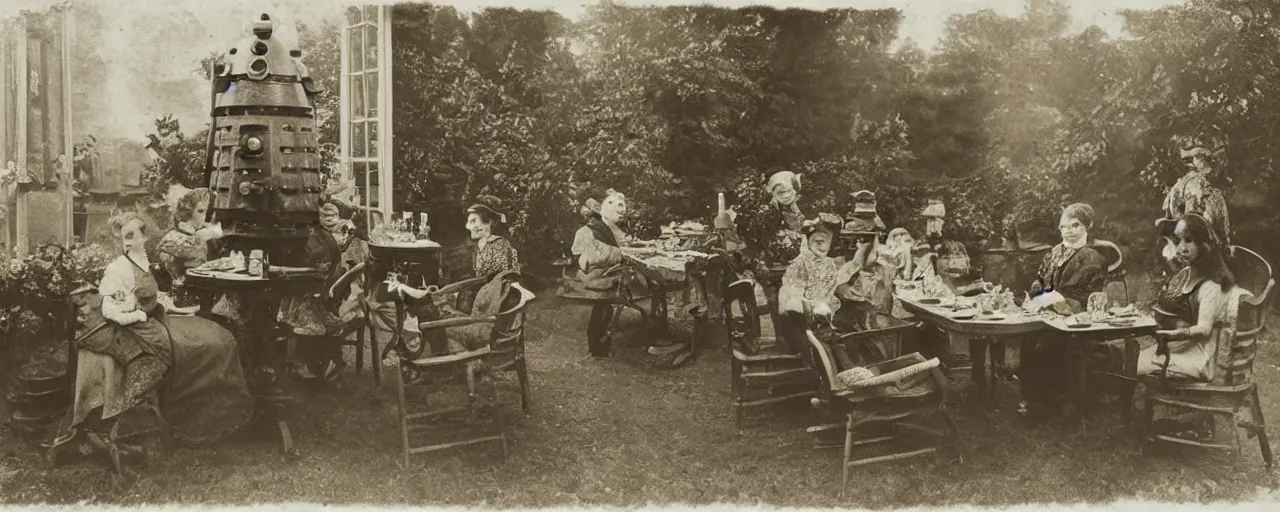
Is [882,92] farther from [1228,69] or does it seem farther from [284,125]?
[284,125]

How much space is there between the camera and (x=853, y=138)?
171 inches

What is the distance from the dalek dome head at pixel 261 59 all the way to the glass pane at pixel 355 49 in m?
0.28

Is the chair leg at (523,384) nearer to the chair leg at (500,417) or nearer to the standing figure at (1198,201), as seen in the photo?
the chair leg at (500,417)

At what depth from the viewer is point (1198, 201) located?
412 cm

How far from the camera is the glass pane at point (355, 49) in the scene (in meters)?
4.01

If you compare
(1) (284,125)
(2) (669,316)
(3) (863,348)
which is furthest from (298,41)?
(3) (863,348)

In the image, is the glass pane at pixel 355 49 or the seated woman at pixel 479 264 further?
the seated woman at pixel 479 264

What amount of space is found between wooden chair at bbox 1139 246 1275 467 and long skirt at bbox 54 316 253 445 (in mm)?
3533

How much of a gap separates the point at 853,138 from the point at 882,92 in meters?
0.23

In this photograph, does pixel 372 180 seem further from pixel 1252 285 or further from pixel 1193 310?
pixel 1252 285

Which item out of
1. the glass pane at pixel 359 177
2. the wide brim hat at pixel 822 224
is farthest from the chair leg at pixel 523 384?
the wide brim hat at pixel 822 224

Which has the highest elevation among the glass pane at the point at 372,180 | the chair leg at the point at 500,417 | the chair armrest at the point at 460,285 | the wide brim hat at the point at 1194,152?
the wide brim hat at the point at 1194,152

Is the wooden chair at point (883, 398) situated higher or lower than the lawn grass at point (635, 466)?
higher

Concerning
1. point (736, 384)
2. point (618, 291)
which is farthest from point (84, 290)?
point (736, 384)
